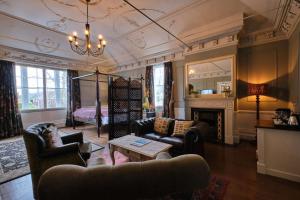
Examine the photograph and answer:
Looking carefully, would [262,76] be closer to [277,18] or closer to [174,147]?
[277,18]

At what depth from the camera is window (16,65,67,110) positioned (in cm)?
564

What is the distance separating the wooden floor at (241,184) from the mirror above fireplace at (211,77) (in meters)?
1.82

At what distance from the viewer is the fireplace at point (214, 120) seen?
412 cm

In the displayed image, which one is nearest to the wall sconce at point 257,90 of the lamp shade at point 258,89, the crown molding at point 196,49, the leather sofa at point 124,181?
the lamp shade at point 258,89

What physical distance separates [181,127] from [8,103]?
598 cm

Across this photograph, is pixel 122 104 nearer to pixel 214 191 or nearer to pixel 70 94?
pixel 214 191

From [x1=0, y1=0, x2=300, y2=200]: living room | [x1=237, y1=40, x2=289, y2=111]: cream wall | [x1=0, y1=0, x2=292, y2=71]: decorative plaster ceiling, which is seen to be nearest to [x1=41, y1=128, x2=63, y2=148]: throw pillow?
[x1=0, y1=0, x2=300, y2=200]: living room

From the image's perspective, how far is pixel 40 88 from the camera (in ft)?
20.0

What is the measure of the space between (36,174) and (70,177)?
1.53 meters

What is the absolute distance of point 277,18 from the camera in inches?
129

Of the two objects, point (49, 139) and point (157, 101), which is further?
point (157, 101)

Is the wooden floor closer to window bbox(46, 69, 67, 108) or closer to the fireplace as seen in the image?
the fireplace

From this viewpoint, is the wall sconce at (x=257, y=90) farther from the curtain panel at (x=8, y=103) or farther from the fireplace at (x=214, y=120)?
the curtain panel at (x=8, y=103)

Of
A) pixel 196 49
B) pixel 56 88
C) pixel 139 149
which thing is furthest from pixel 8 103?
pixel 196 49
